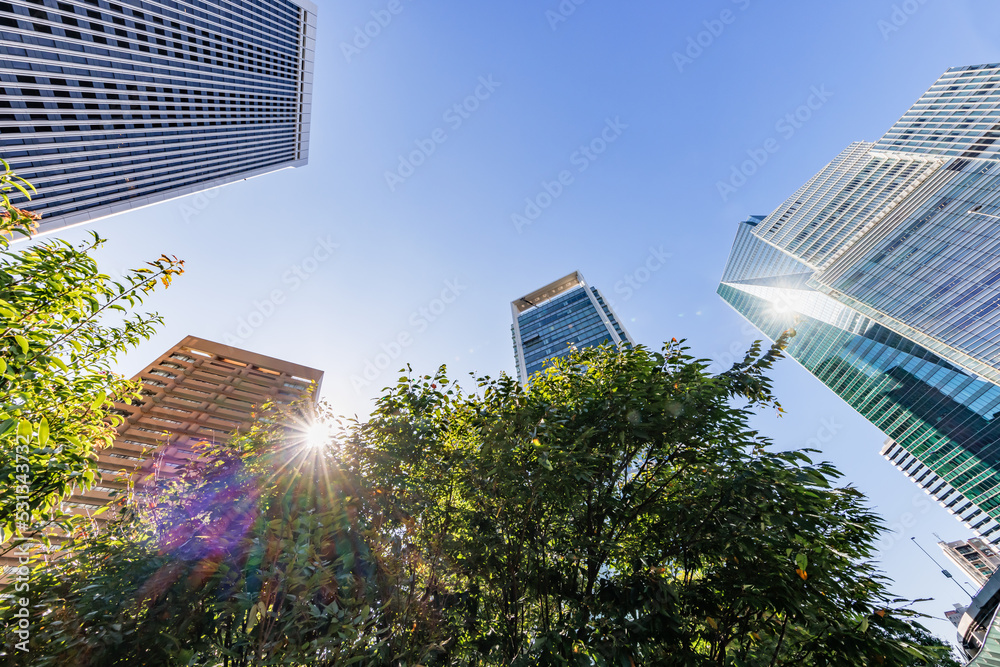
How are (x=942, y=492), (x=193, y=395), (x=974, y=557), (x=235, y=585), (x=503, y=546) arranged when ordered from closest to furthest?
(x=235, y=585) → (x=503, y=546) → (x=193, y=395) → (x=942, y=492) → (x=974, y=557)

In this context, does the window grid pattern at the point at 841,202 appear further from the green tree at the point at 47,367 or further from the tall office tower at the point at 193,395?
the green tree at the point at 47,367

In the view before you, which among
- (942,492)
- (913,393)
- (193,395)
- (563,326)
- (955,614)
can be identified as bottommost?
Result: (955,614)

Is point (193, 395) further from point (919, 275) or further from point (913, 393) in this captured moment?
point (913, 393)

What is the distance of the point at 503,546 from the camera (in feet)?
21.5

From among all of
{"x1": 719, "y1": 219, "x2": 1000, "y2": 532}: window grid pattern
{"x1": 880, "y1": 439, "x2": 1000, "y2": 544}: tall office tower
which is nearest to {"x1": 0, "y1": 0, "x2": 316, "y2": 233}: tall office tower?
{"x1": 719, "y1": 219, "x2": 1000, "y2": 532}: window grid pattern

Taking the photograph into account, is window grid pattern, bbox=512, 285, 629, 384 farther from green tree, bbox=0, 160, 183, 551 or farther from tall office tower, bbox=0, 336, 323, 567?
green tree, bbox=0, 160, 183, 551

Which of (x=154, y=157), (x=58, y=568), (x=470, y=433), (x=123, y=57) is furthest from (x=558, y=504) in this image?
(x=154, y=157)

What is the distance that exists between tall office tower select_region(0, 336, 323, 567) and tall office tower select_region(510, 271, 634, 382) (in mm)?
41596

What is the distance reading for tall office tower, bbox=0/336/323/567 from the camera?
44.0 meters

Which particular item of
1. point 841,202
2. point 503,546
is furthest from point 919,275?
point 503,546

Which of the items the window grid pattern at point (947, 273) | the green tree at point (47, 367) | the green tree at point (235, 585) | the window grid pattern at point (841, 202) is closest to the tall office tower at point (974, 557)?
the window grid pattern at point (947, 273)

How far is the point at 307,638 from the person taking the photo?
15.5ft

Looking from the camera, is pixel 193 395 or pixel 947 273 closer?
pixel 193 395

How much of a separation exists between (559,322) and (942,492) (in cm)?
11231
